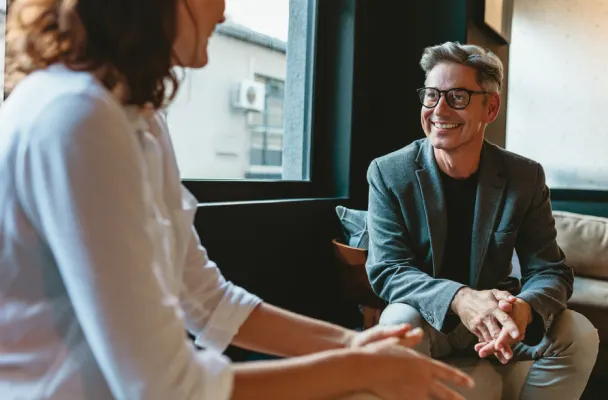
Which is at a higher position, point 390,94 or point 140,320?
point 390,94

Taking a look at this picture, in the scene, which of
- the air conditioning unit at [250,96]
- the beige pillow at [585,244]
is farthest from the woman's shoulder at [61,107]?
the beige pillow at [585,244]

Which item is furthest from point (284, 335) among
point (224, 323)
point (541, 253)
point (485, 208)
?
point (541, 253)

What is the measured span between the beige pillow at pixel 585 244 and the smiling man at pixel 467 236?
1.18m

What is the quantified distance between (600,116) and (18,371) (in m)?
3.54

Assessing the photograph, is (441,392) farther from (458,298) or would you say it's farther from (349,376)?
(458,298)

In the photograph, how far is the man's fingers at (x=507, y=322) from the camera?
139 cm

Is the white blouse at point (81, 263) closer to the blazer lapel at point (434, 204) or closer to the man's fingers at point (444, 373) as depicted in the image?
the man's fingers at point (444, 373)

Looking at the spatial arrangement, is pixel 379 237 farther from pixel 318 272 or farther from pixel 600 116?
pixel 600 116

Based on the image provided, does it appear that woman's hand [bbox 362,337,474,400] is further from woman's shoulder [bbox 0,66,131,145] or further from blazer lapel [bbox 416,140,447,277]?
blazer lapel [bbox 416,140,447,277]

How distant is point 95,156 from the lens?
0.57 metres

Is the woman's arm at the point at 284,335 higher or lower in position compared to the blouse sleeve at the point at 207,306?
lower

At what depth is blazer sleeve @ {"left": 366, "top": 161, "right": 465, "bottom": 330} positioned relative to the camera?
153 cm

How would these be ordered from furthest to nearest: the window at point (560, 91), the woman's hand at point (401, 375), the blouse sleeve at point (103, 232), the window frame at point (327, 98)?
the window at point (560, 91)
the window frame at point (327, 98)
the woman's hand at point (401, 375)
the blouse sleeve at point (103, 232)

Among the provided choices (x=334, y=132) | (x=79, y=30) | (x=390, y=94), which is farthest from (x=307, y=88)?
(x=79, y=30)
